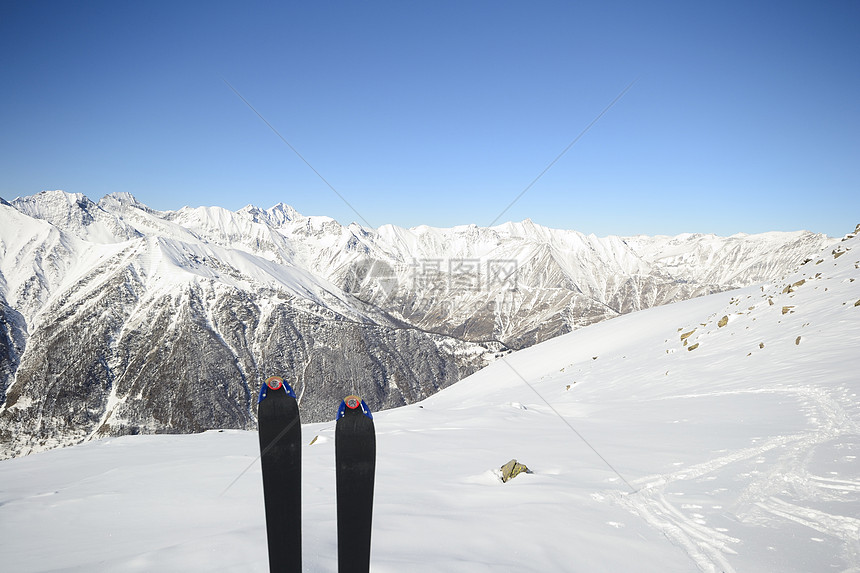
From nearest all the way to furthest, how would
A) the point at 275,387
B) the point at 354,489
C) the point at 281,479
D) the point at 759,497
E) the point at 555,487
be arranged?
the point at 354,489
the point at 281,479
the point at 275,387
the point at 759,497
the point at 555,487

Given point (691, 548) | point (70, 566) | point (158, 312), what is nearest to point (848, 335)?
point (691, 548)

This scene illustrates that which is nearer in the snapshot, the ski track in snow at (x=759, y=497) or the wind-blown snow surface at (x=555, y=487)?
the wind-blown snow surface at (x=555, y=487)

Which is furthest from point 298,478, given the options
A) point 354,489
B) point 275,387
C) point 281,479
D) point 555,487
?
point 555,487

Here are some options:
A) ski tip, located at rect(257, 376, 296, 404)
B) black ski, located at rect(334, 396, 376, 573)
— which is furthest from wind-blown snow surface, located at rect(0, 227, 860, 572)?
ski tip, located at rect(257, 376, 296, 404)

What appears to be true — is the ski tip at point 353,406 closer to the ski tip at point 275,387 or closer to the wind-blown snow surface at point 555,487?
the ski tip at point 275,387

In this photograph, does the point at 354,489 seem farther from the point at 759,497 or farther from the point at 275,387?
the point at 759,497

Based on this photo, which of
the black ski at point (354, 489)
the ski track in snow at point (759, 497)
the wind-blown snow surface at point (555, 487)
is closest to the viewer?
the black ski at point (354, 489)

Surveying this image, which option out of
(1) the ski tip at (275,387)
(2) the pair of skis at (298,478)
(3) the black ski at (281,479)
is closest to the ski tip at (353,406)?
(2) the pair of skis at (298,478)
